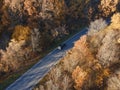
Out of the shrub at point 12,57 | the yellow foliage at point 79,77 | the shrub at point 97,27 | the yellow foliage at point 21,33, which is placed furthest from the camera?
the shrub at point 97,27

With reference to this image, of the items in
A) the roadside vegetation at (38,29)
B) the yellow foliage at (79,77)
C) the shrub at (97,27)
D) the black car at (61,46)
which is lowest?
the yellow foliage at (79,77)

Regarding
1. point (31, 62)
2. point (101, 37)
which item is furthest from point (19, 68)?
point (101, 37)

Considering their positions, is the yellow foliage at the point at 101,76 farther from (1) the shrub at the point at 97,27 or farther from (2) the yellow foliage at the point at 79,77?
(1) the shrub at the point at 97,27

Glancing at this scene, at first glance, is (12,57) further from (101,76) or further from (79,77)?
(101,76)

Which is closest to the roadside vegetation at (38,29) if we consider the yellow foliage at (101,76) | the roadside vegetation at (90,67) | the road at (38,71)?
the roadside vegetation at (90,67)

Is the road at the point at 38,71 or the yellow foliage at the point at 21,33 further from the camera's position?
the yellow foliage at the point at 21,33

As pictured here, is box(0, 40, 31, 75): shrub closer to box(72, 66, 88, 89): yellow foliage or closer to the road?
the road

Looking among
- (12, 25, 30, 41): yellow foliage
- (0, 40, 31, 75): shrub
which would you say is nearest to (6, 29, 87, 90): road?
(0, 40, 31, 75): shrub

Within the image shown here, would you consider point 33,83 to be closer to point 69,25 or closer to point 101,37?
point 101,37
